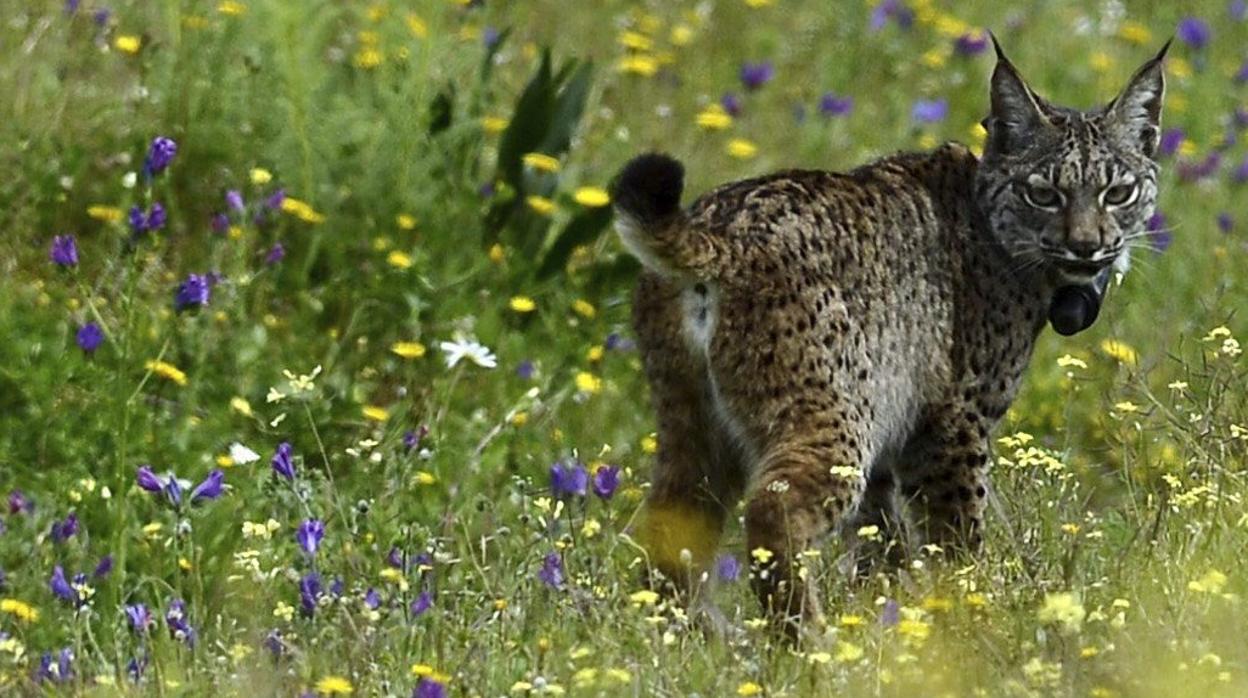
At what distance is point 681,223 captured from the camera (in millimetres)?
5133

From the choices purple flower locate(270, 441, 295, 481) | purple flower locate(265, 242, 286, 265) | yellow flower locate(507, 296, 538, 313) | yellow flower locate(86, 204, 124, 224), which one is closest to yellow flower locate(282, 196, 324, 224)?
purple flower locate(265, 242, 286, 265)

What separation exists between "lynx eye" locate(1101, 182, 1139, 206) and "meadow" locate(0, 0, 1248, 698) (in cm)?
41

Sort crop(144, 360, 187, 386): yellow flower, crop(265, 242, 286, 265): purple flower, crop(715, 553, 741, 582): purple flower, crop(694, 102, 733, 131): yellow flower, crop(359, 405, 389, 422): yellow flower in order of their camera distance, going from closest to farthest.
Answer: crop(715, 553, 741, 582): purple flower, crop(144, 360, 187, 386): yellow flower, crop(359, 405, 389, 422): yellow flower, crop(265, 242, 286, 265): purple flower, crop(694, 102, 733, 131): yellow flower

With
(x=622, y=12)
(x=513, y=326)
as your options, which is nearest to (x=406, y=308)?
(x=513, y=326)

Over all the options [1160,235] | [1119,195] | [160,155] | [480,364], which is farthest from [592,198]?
[160,155]

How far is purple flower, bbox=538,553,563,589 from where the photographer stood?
4.84 m

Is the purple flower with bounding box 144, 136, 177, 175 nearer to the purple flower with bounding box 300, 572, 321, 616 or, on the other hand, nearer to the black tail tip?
the black tail tip

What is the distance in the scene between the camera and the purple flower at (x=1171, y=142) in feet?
28.7

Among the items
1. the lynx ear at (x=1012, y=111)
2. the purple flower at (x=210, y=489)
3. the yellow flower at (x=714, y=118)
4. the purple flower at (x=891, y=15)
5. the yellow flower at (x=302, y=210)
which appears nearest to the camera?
the purple flower at (x=210, y=489)

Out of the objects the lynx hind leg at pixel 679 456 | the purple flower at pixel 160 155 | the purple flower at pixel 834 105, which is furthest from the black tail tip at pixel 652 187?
the purple flower at pixel 834 105

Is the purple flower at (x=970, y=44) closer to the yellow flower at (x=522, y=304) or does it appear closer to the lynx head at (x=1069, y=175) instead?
the yellow flower at (x=522, y=304)

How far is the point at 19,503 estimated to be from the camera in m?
5.59

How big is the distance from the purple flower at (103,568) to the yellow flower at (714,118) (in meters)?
3.58

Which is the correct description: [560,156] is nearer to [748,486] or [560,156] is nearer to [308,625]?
[748,486]
